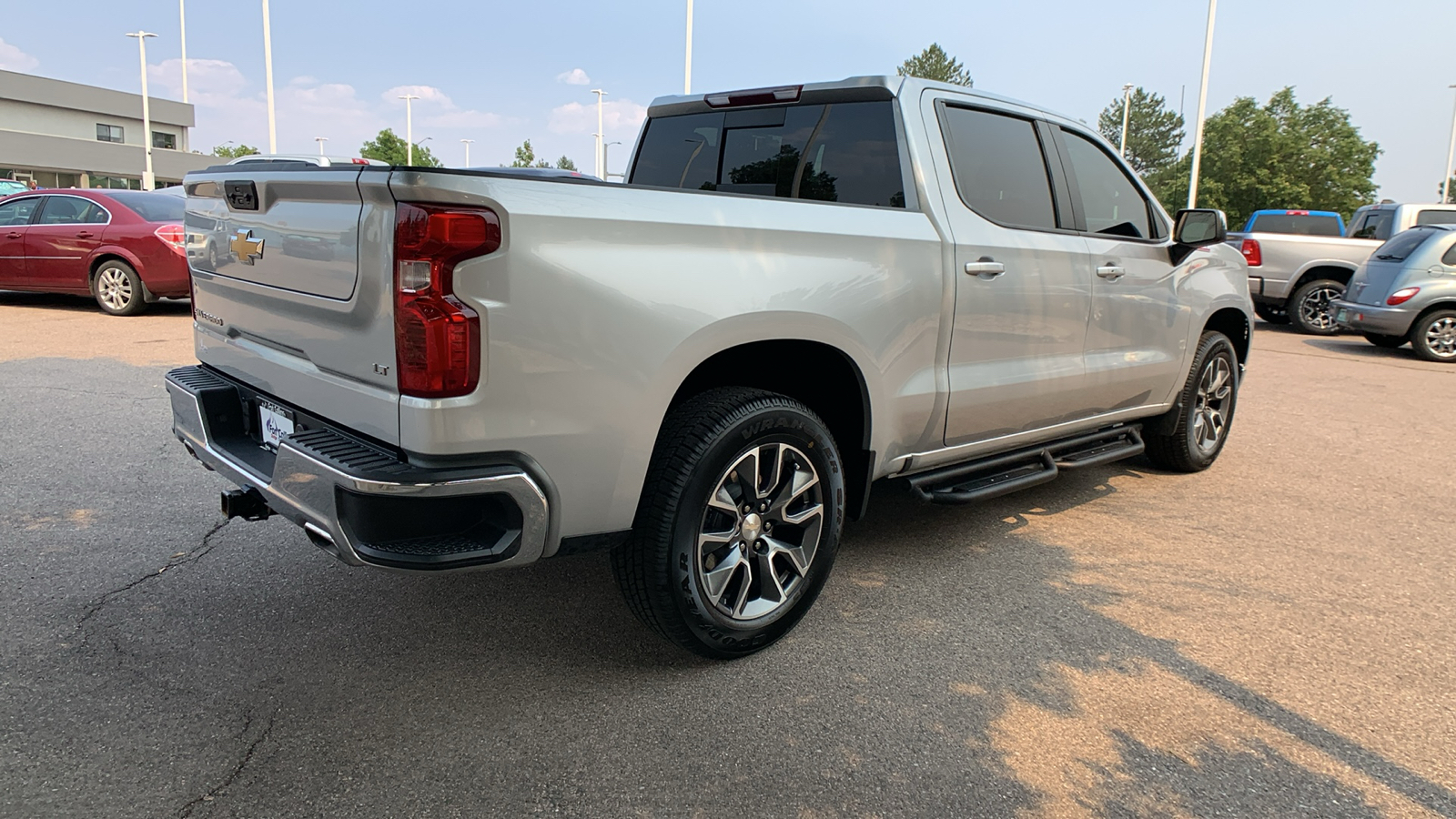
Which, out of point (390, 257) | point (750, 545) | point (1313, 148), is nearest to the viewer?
point (390, 257)

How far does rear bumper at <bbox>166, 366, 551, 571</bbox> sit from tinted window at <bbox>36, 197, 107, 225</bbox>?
1040 centimetres

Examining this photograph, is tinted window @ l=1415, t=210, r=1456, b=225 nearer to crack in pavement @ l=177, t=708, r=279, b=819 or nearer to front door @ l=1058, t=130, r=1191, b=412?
front door @ l=1058, t=130, r=1191, b=412

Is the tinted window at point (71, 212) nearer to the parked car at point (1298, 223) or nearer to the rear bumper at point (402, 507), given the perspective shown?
the rear bumper at point (402, 507)

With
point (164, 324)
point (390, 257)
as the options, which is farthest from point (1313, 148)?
point (390, 257)

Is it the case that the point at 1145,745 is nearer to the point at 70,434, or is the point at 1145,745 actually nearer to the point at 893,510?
the point at 893,510

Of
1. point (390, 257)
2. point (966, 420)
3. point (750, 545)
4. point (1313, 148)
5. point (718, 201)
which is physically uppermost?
point (1313, 148)

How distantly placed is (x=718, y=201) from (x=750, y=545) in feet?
3.55

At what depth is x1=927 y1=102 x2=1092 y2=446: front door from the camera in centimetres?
372

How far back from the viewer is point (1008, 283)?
12.6 ft

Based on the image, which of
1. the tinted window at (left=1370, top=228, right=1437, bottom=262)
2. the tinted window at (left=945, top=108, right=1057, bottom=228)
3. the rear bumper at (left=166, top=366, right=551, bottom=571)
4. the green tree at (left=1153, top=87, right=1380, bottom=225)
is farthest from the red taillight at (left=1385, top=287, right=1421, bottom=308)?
the green tree at (left=1153, top=87, right=1380, bottom=225)

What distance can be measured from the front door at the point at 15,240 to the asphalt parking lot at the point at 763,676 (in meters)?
8.06

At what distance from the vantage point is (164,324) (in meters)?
10.4

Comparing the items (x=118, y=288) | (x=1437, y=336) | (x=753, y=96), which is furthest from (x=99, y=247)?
(x=1437, y=336)

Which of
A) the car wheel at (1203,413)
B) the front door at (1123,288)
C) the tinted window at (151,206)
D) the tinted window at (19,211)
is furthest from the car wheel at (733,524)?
the tinted window at (19,211)
